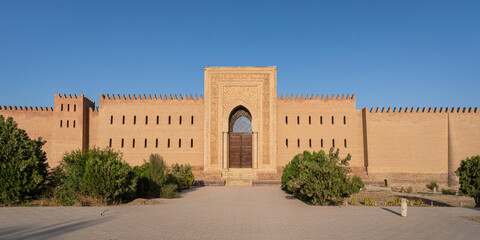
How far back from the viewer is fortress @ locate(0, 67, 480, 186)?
23.6 meters

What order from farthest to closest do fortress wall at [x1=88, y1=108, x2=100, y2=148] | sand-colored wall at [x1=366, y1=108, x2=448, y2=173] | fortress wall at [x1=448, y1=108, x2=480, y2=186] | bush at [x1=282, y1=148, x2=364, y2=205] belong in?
fortress wall at [x1=88, y1=108, x2=100, y2=148]
sand-colored wall at [x1=366, y1=108, x2=448, y2=173]
fortress wall at [x1=448, y1=108, x2=480, y2=186]
bush at [x1=282, y1=148, x2=364, y2=205]

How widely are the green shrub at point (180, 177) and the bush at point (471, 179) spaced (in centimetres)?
1124

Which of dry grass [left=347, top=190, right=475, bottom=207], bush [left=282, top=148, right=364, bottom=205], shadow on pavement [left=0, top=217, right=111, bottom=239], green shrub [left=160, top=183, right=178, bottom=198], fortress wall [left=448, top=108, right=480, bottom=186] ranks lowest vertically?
dry grass [left=347, top=190, right=475, bottom=207]

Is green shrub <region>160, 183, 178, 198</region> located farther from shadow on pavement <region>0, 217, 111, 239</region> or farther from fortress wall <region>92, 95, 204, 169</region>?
fortress wall <region>92, 95, 204, 169</region>

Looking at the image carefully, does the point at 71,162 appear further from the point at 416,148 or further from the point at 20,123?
the point at 416,148

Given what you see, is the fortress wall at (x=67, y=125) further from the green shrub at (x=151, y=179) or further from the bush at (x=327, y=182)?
the bush at (x=327, y=182)

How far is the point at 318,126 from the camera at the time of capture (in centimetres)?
2458

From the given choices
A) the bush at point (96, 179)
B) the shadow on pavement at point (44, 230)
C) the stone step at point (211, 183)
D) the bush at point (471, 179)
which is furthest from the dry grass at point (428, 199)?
the shadow on pavement at point (44, 230)

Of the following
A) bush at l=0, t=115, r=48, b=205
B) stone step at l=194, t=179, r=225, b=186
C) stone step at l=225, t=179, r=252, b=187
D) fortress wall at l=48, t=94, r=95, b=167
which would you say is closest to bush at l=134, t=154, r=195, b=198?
bush at l=0, t=115, r=48, b=205

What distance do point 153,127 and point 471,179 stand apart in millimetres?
19019

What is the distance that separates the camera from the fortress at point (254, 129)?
23.6m

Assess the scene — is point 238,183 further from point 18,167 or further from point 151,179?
point 18,167

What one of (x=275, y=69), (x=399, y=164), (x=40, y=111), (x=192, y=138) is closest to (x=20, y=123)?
(x=40, y=111)

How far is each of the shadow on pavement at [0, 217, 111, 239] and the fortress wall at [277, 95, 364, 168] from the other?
1781 centimetres
